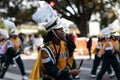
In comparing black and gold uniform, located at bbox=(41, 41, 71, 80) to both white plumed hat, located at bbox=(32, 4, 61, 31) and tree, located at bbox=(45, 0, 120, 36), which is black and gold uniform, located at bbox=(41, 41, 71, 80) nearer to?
white plumed hat, located at bbox=(32, 4, 61, 31)

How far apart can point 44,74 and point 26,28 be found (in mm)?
85036

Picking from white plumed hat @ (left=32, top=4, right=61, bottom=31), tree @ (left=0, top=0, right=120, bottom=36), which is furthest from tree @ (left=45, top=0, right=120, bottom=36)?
white plumed hat @ (left=32, top=4, right=61, bottom=31)

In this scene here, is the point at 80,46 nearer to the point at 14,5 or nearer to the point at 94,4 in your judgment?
the point at 94,4

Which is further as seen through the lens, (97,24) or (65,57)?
(97,24)

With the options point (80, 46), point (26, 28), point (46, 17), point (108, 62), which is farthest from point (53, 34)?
point (26, 28)

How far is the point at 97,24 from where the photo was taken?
66312 mm

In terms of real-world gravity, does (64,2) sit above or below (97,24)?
above

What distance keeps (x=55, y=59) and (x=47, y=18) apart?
0.54 m

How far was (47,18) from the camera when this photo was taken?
538cm

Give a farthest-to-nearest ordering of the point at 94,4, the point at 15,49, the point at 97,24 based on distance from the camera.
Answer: the point at 97,24, the point at 94,4, the point at 15,49

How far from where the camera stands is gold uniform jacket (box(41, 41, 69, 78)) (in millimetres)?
5270

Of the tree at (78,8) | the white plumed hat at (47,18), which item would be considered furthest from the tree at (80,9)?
the white plumed hat at (47,18)

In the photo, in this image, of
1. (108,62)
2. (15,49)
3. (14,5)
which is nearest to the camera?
(108,62)

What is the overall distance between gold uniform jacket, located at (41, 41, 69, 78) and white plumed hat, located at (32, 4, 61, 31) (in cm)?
24
